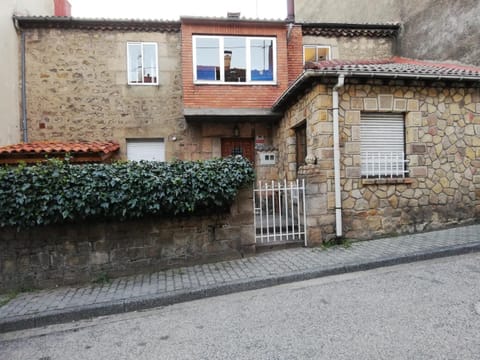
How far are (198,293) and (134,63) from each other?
8806 millimetres

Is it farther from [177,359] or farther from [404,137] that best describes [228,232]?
[404,137]

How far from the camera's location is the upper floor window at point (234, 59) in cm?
1012

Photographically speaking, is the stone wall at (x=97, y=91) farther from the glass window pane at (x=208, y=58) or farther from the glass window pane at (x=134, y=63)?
the glass window pane at (x=208, y=58)

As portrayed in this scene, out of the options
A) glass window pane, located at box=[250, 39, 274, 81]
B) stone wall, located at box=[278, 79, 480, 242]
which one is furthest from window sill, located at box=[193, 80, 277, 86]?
stone wall, located at box=[278, 79, 480, 242]

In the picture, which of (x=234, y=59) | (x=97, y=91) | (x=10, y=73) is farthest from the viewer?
(x=97, y=91)

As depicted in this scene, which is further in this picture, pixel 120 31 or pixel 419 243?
pixel 120 31

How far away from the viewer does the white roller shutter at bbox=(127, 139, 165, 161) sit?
1080 centimetres

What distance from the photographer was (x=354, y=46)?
11.6m

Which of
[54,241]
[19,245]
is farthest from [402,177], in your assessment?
[19,245]

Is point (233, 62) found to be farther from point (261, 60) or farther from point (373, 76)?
point (373, 76)

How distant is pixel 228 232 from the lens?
5.71 metres

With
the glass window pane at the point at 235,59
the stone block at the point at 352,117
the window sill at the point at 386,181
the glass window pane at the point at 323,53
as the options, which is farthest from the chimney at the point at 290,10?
the window sill at the point at 386,181

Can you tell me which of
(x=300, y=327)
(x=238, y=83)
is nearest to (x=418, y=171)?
(x=300, y=327)

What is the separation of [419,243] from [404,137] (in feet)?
7.97
